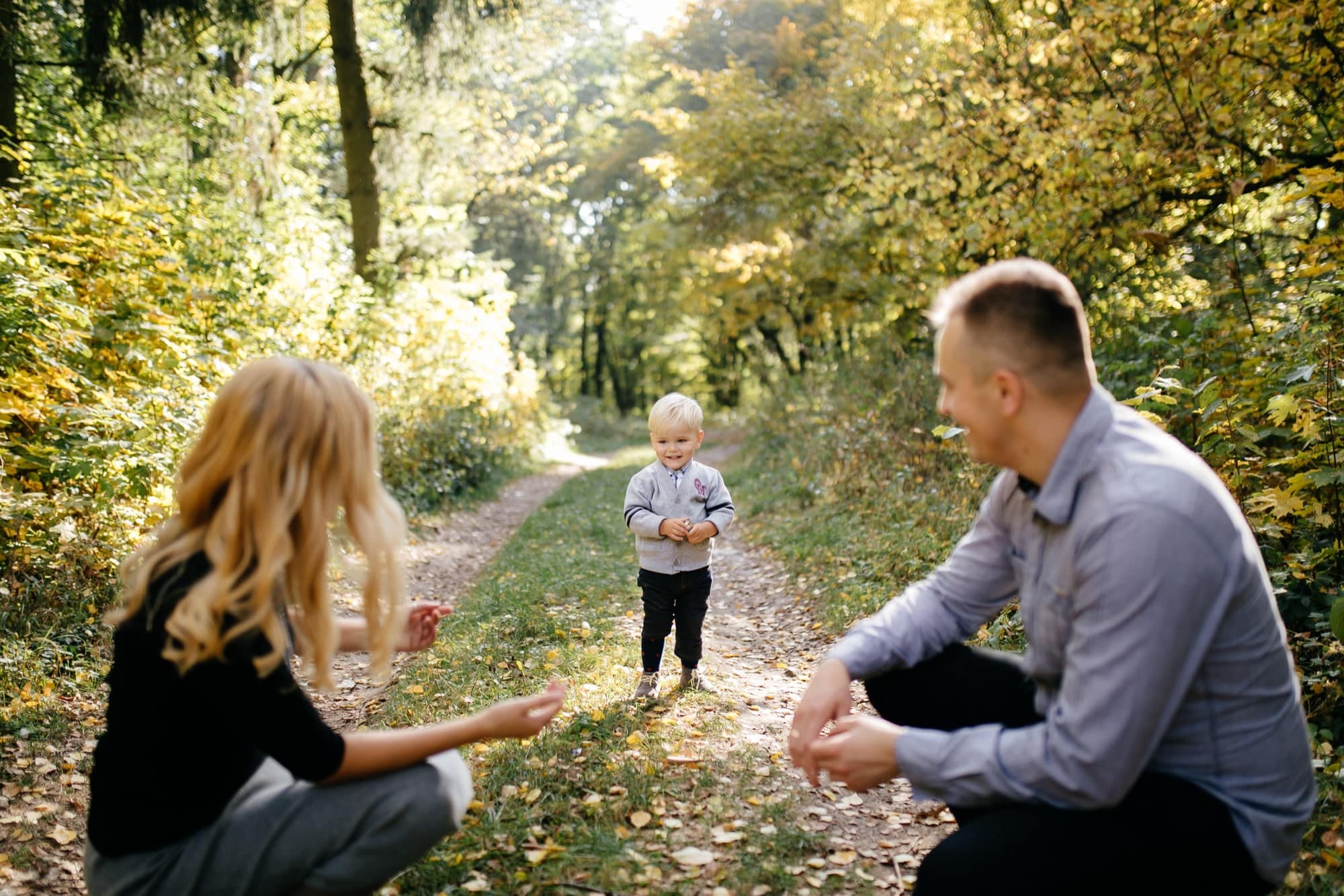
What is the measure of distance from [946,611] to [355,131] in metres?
11.7

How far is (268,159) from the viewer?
11.9 meters

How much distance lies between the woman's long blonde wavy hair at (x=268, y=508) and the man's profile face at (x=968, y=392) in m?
1.40

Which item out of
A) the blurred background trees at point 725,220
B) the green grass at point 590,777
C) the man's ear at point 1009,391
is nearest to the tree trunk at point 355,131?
the blurred background trees at point 725,220

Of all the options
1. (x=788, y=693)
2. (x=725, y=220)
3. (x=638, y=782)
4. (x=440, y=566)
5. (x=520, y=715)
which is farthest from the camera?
(x=725, y=220)

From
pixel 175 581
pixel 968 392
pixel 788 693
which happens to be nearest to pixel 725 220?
pixel 788 693

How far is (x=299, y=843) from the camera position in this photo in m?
2.03

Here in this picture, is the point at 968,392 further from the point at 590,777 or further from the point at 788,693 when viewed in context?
the point at 788,693

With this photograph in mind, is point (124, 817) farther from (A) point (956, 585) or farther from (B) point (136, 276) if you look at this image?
(B) point (136, 276)

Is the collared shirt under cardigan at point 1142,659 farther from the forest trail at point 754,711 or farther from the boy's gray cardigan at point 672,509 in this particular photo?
the boy's gray cardigan at point 672,509

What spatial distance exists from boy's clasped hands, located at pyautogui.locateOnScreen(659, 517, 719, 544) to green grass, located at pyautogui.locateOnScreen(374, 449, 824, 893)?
853 mm

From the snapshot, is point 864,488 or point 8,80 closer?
point 8,80

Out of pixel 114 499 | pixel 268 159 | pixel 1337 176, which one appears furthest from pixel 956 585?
pixel 268 159

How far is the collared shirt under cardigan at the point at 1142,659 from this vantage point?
1762 mm

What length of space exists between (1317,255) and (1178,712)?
3.48 metres
